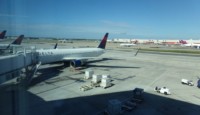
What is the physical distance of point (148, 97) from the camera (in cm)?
1262

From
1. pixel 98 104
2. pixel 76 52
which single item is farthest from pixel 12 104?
pixel 76 52

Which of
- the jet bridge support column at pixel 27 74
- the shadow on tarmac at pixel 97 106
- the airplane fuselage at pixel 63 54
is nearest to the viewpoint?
the jet bridge support column at pixel 27 74

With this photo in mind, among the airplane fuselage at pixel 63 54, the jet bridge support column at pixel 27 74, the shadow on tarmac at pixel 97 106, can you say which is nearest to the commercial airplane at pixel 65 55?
the airplane fuselage at pixel 63 54

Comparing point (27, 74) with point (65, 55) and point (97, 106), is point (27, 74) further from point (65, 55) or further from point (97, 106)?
point (65, 55)

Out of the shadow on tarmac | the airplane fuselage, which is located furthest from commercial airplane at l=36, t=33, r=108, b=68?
the shadow on tarmac

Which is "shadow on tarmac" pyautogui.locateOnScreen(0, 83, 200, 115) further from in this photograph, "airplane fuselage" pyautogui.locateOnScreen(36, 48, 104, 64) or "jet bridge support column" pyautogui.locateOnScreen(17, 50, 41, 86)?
"airplane fuselage" pyautogui.locateOnScreen(36, 48, 104, 64)

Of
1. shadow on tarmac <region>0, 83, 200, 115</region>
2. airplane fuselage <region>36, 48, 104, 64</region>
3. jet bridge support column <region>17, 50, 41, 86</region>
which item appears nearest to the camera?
jet bridge support column <region>17, 50, 41, 86</region>

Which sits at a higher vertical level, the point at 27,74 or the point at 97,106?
the point at 27,74

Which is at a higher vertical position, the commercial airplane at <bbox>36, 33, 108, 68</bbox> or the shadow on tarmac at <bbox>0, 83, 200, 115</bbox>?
the commercial airplane at <bbox>36, 33, 108, 68</bbox>

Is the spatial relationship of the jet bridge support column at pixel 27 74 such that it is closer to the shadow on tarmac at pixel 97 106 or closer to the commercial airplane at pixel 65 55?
the shadow on tarmac at pixel 97 106

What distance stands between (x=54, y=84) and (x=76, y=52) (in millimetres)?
10312

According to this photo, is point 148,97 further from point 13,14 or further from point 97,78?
point 13,14

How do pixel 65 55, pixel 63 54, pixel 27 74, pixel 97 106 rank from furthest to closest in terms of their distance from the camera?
1. pixel 65 55
2. pixel 63 54
3. pixel 97 106
4. pixel 27 74

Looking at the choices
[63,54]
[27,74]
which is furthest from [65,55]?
[27,74]
